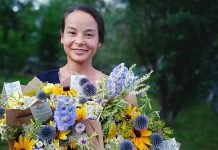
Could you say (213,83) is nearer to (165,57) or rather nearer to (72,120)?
(165,57)

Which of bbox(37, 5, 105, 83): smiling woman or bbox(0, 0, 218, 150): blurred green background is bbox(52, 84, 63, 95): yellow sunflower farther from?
bbox(0, 0, 218, 150): blurred green background

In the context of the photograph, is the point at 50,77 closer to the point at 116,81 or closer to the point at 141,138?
the point at 116,81

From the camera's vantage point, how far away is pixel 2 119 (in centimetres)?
180

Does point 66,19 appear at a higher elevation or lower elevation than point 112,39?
lower

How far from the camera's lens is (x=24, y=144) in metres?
1.75

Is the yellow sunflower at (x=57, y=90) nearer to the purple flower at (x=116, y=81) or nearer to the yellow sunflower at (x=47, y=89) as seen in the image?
the yellow sunflower at (x=47, y=89)

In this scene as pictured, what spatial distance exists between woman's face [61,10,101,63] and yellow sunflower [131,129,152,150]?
1.63 ft

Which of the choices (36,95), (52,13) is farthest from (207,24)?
(52,13)

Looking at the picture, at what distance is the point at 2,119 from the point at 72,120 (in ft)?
1.13

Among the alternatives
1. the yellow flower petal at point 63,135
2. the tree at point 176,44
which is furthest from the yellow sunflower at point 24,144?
the tree at point 176,44

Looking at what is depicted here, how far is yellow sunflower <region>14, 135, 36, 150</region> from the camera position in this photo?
173 cm

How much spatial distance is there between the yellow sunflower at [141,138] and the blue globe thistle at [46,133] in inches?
14.5

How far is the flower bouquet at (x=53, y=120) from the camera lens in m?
1.67

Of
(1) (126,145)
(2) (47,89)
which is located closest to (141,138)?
(1) (126,145)
